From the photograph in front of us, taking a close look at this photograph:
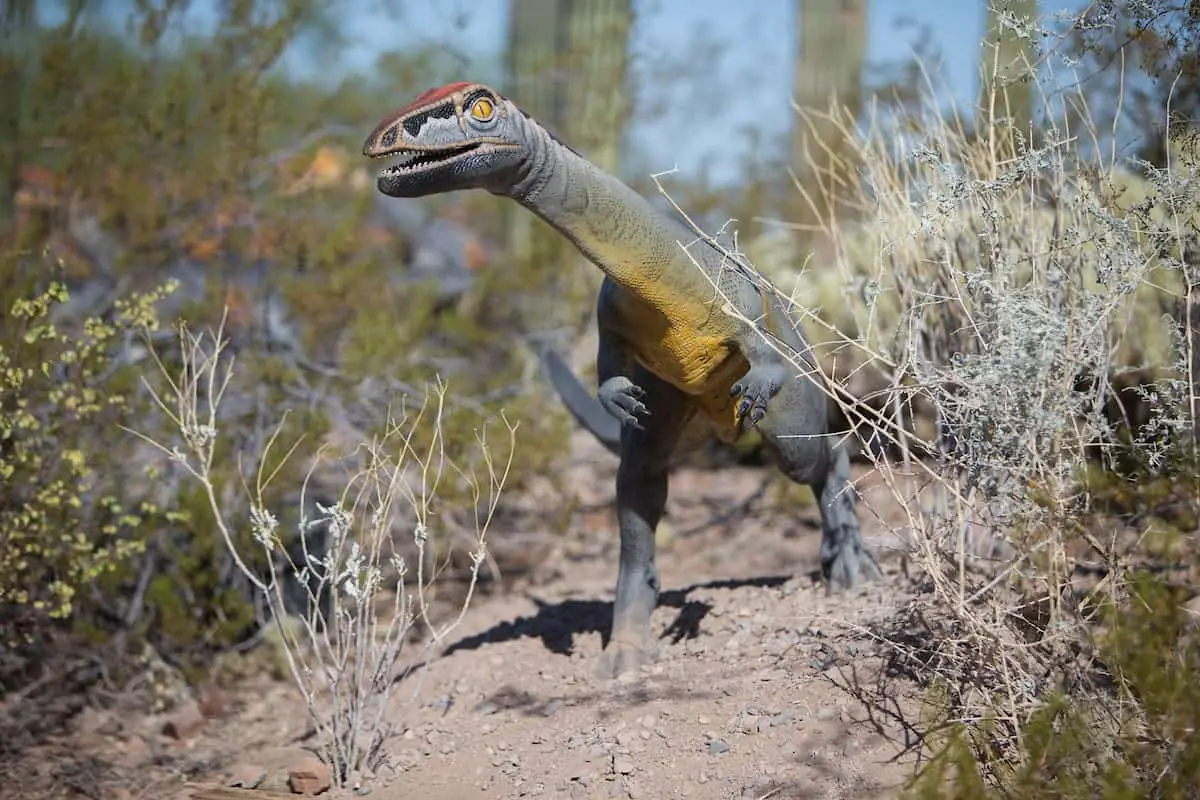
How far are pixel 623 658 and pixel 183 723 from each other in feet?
5.54

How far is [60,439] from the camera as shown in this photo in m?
4.43

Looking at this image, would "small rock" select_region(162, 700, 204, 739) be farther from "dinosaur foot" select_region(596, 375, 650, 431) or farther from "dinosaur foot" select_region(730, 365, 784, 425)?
"dinosaur foot" select_region(730, 365, 784, 425)

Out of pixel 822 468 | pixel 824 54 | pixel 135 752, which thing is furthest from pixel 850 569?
pixel 824 54

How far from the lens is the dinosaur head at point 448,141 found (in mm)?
3074

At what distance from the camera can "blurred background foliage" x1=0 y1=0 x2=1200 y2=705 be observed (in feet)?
13.9

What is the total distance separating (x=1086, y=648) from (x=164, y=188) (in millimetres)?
4470

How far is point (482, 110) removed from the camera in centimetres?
315

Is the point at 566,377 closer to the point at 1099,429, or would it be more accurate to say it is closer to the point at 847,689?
the point at 847,689

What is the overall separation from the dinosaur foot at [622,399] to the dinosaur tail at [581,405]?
95cm

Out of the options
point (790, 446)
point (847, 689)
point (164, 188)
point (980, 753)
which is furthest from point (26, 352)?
point (980, 753)

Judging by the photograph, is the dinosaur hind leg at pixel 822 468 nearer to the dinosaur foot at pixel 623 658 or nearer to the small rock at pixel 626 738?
the dinosaur foot at pixel 623 658

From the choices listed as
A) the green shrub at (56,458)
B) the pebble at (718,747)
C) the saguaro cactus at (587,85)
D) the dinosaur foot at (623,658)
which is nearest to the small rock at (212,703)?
the green shrub at (56,458)

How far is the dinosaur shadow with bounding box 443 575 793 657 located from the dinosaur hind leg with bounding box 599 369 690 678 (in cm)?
22

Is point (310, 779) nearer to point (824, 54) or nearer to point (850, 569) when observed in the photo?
point (850, 569)
